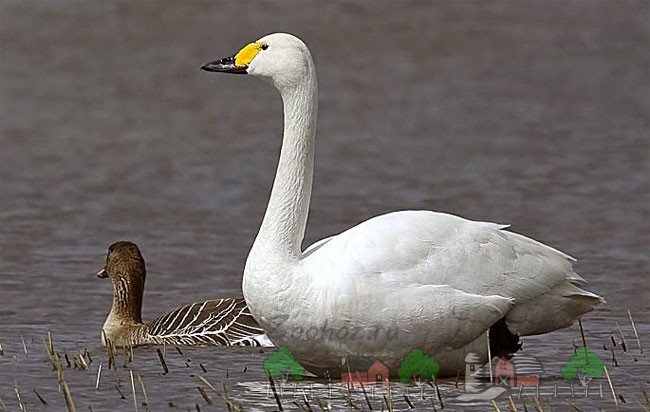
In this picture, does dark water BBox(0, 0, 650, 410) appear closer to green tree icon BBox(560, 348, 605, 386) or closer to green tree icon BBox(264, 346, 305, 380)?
green tree icon BBox(560, 348, 605, 386)

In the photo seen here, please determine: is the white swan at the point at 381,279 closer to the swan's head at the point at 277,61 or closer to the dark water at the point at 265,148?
the swan's head at the point at 277,61

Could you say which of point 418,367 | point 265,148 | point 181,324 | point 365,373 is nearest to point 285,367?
point 365,373

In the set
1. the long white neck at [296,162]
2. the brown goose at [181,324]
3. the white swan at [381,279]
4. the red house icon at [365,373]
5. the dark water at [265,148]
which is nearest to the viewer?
the white swan at [381,279]

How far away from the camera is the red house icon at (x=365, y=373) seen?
8328 millimetres

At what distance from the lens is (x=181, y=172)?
16.7 m

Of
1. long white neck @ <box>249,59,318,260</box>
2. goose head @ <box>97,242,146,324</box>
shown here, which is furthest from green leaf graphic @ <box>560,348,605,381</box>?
goose head @ <box>97,242,146,324</box>

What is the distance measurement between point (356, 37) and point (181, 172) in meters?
8.76

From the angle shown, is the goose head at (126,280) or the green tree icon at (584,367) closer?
the green tree icon at (584,367)

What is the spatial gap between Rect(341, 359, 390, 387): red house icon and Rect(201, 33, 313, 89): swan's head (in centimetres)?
156

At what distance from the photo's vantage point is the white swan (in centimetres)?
816

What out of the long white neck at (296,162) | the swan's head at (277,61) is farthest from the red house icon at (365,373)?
the swan's head at (277,61)

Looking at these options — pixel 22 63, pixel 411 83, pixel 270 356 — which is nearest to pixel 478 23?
pixel 411 83

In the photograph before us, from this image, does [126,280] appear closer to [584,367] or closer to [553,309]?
[553,309]

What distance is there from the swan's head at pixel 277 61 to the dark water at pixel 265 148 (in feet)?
5.45
